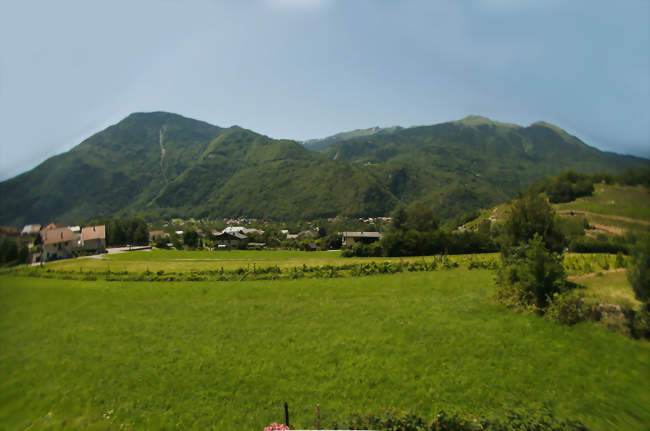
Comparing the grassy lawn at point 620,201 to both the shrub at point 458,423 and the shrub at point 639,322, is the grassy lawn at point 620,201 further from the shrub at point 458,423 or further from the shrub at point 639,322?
the shrub at point 458,423

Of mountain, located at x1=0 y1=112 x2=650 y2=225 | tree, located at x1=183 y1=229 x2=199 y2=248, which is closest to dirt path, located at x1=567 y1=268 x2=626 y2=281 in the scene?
mountain, located at x1=0 y1=112 x2=650 y2=225

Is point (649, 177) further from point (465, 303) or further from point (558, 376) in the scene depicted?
point (465, 303)

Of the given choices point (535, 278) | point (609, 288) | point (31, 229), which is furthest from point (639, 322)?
point (31, 229)

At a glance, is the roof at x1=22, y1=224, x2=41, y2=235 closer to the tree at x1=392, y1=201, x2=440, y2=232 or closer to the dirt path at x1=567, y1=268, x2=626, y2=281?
the dirt path at x1=567, y1=268, x2=626, y2=281

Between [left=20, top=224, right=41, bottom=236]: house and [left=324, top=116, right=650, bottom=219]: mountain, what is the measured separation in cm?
1000

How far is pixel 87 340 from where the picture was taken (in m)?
10.9

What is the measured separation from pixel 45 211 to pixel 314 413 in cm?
729

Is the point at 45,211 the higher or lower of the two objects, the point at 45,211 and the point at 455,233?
the higher

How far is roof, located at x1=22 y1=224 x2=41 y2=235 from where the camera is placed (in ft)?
15.2

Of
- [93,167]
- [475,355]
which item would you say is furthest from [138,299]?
[475,355]

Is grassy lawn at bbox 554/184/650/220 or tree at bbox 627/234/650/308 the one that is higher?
grassy lawn at bbox 554/184/650/220

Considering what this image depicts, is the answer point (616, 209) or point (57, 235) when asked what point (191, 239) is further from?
point (616, 209)

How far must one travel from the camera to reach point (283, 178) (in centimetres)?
15575

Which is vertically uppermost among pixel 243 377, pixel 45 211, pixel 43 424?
pixel 45 211
